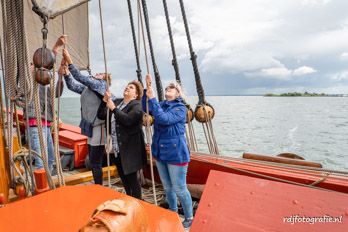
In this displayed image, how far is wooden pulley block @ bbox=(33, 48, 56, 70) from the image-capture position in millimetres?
1354

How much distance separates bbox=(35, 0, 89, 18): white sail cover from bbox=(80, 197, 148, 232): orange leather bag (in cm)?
90

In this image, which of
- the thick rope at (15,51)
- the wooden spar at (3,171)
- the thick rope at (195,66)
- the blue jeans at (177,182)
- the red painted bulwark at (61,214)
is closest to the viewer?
the red painted bulwark at (61,214)

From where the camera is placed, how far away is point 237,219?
4.83 feet

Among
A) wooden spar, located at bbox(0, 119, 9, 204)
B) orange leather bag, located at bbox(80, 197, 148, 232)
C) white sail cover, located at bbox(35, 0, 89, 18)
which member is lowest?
orange leather bag, located at bbox(80, 197, 148, 232)

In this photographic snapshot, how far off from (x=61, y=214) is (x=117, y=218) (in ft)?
1.60

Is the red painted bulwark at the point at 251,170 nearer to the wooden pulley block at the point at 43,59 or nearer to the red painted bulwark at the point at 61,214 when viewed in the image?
the red painted bulwark at the point at 61,214

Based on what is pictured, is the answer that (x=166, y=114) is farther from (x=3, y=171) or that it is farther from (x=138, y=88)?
(x=3, y=171)

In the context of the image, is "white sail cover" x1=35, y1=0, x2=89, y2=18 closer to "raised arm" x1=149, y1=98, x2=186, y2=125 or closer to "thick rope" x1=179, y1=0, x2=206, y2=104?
"raised arm" x1=149, y1=98, x2=186, y2=125

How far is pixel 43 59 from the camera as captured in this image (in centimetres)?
136

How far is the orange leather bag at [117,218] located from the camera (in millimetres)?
797

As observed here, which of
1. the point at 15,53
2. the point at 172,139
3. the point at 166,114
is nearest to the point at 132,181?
the point at 172,139

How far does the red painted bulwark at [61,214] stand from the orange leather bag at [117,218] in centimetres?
23

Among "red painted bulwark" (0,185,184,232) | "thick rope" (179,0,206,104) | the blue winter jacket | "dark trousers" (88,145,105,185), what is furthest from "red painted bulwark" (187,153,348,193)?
"red painted bulwark" (0,185,184,232)

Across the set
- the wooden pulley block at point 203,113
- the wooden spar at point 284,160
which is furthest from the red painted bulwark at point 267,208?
the wooden pulley block at point 203,113
